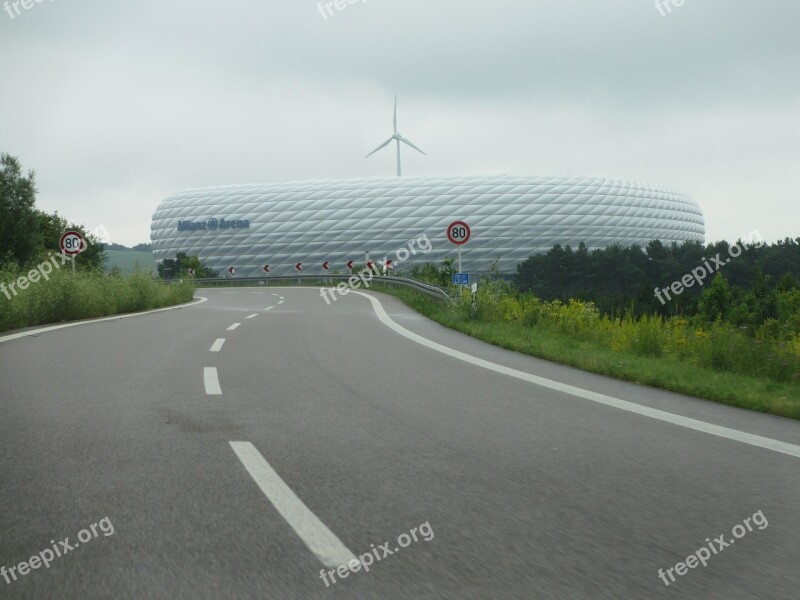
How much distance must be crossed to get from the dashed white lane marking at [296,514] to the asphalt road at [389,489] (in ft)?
0.05

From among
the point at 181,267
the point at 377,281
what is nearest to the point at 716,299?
the point at 377,281

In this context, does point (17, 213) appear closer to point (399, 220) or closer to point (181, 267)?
point (181, 267)

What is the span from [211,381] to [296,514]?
4964 mm

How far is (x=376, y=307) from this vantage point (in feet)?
82.2

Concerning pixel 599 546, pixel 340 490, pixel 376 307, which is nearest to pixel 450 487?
pixel 340 490

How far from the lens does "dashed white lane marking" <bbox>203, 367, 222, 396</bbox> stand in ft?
26.1

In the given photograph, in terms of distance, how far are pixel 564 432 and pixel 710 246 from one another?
100172mm

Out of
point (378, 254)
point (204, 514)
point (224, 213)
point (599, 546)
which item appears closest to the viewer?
point (599, 546)

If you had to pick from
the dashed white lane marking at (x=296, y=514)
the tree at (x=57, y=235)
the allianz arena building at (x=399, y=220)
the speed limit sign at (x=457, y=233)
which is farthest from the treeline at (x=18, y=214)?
the dashed white lane marking at (x=296, y=514)

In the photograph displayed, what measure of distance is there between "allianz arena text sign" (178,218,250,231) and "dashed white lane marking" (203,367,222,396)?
96113mm

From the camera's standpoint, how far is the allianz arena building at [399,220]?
323 ft

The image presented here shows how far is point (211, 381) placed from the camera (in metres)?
8.71

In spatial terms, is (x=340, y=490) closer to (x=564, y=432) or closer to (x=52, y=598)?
(x=52, y=598)

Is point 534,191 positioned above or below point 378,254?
above
